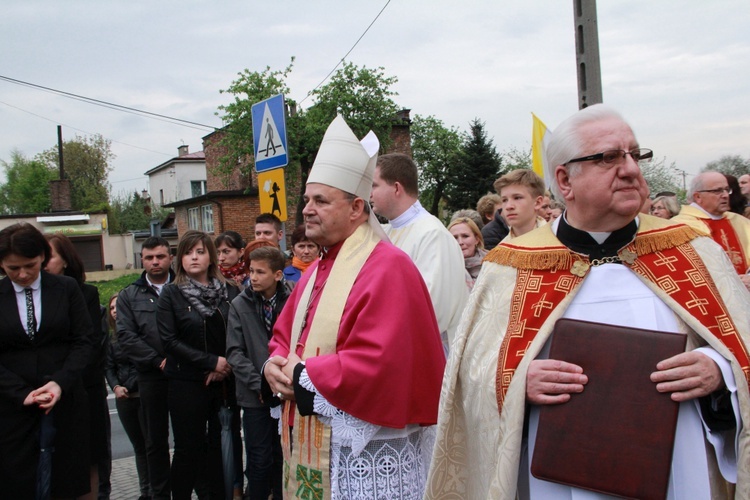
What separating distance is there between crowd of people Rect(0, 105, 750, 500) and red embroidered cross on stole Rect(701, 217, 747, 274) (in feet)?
0.07

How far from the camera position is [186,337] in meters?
5.11

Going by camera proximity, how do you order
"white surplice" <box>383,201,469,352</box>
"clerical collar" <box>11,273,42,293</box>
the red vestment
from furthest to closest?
"clerical collar" <box>11,273,42,293</box>
"white surplice" <box>383,201,469,352</box>
the red vestment

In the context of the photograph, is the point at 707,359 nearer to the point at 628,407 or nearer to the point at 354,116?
the point at 628,407

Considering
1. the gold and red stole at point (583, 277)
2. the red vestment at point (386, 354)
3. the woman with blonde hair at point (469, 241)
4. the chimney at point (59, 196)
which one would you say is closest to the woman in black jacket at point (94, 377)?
the red vestment at point (386, 354)

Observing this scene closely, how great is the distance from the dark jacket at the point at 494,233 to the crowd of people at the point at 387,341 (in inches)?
79.1

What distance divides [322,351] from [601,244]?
1366 mm

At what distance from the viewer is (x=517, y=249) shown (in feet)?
8.36

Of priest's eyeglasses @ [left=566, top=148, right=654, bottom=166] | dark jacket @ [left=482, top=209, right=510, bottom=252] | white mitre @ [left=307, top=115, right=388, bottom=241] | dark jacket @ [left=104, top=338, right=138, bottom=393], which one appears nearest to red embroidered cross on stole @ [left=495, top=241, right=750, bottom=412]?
priest's eyeglasses @ [left=566, top=148, right=654, bottom=166]

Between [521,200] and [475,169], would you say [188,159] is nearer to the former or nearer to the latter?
[475,169]

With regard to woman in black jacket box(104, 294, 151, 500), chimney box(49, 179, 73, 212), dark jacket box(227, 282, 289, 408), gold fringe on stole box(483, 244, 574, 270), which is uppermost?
chimney box(49, 179, 73, 212)

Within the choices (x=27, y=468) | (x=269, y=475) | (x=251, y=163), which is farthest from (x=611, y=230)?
(x=251, y=163)

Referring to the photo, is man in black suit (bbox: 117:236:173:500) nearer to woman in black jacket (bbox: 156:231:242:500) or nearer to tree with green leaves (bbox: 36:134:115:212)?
woman in black jacket (bbox: 156:231:242:500)

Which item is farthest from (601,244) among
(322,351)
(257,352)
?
(257,352)

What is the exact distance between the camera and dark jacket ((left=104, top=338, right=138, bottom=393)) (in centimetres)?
588
